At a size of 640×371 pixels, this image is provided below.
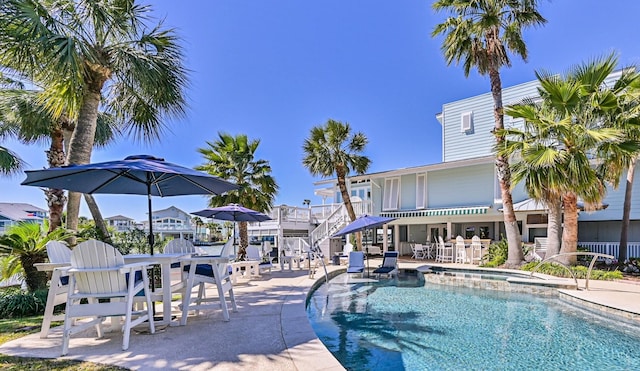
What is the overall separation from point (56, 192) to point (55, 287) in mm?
5340

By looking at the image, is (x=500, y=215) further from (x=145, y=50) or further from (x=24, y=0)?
(x=24, y=0)

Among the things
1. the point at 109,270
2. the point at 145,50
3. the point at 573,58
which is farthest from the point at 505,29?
the point at 109,270

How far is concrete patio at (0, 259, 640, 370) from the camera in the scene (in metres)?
4.03

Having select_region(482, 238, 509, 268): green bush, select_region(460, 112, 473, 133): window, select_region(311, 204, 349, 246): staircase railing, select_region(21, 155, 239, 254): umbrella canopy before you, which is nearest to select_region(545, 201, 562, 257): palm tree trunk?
select_region(482, 238, 509, 268): green bush

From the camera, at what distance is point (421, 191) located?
2105 cm

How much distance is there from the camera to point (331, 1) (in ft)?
55.5

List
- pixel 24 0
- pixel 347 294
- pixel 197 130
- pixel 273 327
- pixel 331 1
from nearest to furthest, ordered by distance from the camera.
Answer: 1. pixel 273 327
2. pixel 24 0
3. pixel 347 294
4. pixel 331 1
5. pixel 197 130

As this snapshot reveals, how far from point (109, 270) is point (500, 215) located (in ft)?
63.1

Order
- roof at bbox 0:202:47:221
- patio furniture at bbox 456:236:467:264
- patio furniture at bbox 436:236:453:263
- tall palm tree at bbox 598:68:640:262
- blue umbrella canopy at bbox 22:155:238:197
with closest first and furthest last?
blue umbrella canopy at bbox 22:155:238:197 → tall palm tree at bbox 598:68:640:262 → patio furniture at bbox 456:236:467:264 → patio furniture at bbox 436:236:453:263 → roof at bbox 0:202:47:221

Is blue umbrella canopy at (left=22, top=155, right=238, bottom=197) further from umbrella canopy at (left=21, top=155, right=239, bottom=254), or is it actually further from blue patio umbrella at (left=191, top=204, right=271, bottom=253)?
blue patio umbrella at (left=191, top=204, right=271, bottom=253)

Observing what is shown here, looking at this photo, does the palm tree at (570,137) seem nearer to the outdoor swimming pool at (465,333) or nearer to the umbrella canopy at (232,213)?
the outdoor swimming pool at (465,333)

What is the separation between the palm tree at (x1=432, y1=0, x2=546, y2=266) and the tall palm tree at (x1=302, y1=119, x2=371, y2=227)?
278 inches

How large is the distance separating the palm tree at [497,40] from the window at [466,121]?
23.7ft

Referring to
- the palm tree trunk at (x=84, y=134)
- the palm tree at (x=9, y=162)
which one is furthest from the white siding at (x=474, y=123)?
the palm tree at (x=9, y=162)
